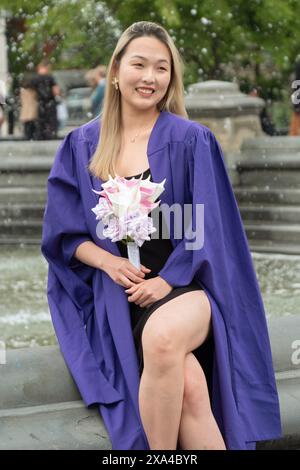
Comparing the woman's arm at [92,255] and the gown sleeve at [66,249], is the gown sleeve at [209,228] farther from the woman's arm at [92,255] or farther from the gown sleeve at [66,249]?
the gown sleeve at [66,249]

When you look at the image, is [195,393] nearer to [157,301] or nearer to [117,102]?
[157,301]

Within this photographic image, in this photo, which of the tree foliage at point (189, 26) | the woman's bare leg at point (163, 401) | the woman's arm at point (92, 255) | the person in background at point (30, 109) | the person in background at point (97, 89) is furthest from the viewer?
the person in background at point (30, 109)

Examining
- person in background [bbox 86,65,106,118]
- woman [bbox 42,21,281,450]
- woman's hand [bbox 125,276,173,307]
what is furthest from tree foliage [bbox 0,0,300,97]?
woman's hand [bbox 125,276,173,307]

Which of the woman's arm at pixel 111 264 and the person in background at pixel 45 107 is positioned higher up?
the person in background at pixel 45 107

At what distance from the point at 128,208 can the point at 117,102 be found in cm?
58

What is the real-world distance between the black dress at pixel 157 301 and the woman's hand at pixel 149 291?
2 centimetres

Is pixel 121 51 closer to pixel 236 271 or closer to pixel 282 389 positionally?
pixel 236 271

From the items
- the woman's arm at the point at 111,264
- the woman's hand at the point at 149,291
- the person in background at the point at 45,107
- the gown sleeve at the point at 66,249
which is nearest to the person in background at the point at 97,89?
the person in background at the point at 45,107

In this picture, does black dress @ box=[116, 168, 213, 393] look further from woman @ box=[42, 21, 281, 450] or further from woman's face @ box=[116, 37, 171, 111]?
woman's face @ box=[116, 37, 171, 111]

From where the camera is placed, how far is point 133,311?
350cm

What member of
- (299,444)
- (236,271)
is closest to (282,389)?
(299,444)

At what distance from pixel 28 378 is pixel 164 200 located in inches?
31.5

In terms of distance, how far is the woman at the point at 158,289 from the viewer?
3.22 meters

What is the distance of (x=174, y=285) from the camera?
344cm
